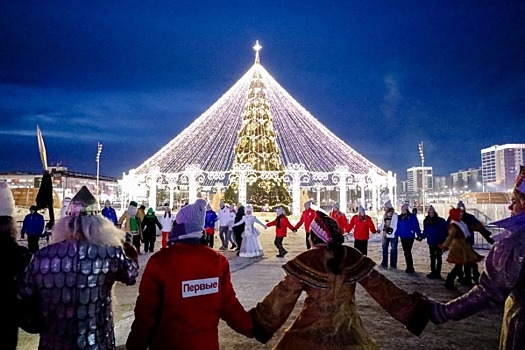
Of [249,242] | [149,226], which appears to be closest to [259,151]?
[149,226]

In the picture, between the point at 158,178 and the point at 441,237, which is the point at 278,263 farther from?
the point at 158,178

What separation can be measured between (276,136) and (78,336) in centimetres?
2836

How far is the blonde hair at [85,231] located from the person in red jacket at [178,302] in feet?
1.09

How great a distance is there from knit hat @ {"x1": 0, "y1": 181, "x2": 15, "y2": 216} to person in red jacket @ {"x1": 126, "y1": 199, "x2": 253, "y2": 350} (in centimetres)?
113

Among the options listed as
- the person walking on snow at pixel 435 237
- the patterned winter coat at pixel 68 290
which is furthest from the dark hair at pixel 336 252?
the person walking on snow at pixel 435 237

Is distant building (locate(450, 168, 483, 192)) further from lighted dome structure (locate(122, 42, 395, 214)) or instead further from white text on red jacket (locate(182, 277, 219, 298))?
A: white text on red jacket (locate(182, 277, 219, 298))

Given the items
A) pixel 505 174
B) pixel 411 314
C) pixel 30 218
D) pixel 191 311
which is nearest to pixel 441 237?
pixel 411 314

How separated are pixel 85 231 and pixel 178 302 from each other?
76cm

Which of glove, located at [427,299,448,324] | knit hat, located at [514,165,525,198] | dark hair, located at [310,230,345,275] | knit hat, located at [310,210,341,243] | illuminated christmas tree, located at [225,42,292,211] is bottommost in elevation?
glove, located at [427,299,448,324]

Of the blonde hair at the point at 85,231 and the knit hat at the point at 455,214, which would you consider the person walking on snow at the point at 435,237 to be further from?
the blonde hair at the point at 85,231

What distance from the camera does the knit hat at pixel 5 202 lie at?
10.2 ft

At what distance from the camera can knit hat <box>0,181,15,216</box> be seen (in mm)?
3111

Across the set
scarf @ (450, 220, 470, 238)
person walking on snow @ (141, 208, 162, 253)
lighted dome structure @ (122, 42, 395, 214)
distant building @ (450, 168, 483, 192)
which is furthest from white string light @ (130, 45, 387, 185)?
distant building @ (450, 168, 483, 192)

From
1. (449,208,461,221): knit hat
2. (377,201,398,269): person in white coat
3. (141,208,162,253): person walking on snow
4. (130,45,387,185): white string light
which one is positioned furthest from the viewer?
Answer: (130,45,387,185): white string light
